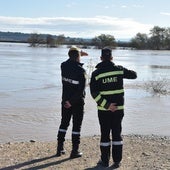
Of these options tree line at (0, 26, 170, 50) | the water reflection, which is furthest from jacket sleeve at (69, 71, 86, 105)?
tree line at (0, 26, 170, 50)

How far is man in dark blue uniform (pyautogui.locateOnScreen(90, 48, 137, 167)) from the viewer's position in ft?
23.0

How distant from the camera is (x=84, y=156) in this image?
25.8ft

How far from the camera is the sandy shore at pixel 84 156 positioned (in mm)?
7173

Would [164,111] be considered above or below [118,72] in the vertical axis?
below

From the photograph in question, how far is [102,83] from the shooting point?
23.1 feet

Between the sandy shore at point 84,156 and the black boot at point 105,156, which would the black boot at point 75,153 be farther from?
the black boot at point 105,156

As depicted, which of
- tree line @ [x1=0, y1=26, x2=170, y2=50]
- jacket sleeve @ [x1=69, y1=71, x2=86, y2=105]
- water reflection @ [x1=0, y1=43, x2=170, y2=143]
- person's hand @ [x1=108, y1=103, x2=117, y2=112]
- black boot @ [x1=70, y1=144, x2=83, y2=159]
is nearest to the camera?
person's hand @ [x1=108, y1=103, x2=117, y2=112]

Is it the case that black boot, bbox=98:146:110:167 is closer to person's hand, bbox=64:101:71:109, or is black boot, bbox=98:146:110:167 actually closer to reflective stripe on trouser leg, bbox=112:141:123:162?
reflective stripe on trouser leg, bbox=112:141:123:162

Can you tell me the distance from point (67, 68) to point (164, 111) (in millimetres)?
8801

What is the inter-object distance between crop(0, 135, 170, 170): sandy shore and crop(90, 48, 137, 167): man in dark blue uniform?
1.50 feet

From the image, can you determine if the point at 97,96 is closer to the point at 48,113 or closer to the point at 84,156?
the point at 84,156

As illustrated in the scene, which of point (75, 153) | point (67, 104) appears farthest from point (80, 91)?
point (75, 153)

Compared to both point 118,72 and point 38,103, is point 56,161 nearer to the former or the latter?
point 118,72

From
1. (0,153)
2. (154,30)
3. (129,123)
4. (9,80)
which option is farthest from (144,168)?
(154,30)
